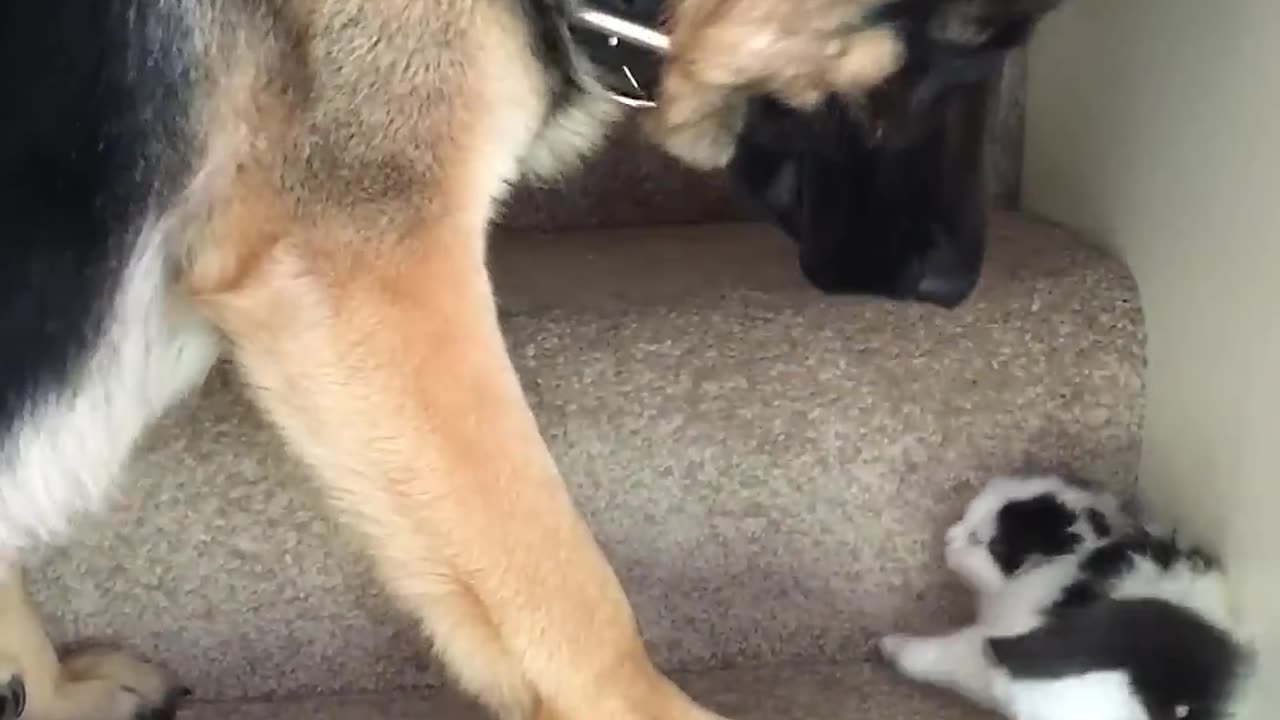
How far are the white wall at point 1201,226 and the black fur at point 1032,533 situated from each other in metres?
0.12

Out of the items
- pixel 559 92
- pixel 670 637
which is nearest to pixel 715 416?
pixel 670 637

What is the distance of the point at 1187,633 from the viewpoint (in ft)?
4.23

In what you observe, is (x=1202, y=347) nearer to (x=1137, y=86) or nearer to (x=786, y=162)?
(x=1137, y=86)

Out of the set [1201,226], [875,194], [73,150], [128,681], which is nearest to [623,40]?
[875,194]

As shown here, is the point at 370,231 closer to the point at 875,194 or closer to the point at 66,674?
the point at 875,194

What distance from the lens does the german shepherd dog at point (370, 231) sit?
1.07m

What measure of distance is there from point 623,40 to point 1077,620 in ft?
1.93

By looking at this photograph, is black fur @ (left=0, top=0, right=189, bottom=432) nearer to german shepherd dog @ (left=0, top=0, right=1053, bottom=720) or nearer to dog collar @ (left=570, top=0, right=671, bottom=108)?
german shepherd dog @ (left=0, top=0, right=1053, bottom=720)

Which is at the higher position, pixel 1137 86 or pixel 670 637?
A: pixel 1137 86

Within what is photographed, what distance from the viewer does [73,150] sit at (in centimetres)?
106

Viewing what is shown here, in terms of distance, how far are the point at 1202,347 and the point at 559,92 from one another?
61cm

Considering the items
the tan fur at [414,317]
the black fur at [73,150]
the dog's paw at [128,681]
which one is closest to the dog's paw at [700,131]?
the tan fur at [414,317]

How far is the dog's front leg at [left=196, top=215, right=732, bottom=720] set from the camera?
3.56 ft

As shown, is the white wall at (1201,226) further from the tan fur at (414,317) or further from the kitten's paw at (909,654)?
the tan fur at (414,317)
